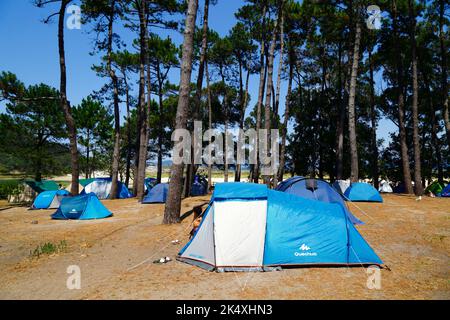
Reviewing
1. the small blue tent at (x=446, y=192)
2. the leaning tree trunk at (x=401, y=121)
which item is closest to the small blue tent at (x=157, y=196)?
the leaning tree trunk at (x=401, y=121)

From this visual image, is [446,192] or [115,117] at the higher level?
[115,117]

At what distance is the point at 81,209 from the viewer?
42.3 feet

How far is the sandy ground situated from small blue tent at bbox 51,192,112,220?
1970mm

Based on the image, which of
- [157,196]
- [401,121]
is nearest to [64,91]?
[157,196]

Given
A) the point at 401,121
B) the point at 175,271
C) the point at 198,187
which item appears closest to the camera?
the point at 175,271

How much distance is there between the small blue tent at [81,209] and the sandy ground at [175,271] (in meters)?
1.97

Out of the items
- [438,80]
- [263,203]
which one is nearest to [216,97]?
[438,80]

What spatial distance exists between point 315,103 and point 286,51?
5.73m

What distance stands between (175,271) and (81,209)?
8.39 m

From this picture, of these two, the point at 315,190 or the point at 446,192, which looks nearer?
the point at 315,190

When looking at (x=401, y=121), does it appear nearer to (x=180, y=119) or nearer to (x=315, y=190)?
(x=315, y=190)
